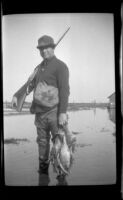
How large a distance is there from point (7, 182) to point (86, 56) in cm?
86

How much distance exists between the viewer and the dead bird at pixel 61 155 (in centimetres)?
230

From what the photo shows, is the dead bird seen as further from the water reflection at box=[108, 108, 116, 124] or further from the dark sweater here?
the water reflection at box=[108, 108, 116, 124]

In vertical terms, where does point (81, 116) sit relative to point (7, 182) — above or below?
above

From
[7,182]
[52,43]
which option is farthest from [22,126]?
[52,43]

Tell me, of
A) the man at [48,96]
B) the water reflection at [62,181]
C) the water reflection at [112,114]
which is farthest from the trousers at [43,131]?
the water reflection at [112,114]

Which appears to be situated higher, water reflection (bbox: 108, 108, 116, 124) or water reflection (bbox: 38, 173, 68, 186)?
water reflection (bbox: 108, 108, 116, 124)

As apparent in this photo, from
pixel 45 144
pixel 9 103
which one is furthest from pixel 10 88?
pixel 45 144

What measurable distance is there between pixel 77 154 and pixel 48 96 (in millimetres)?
374

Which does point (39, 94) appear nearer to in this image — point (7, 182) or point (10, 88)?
point (10, 88)

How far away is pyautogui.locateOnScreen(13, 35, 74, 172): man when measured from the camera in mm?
2297

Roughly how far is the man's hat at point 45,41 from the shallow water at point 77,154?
0.41 metres

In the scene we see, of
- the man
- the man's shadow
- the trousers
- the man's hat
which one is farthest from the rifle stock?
the man's shadow
